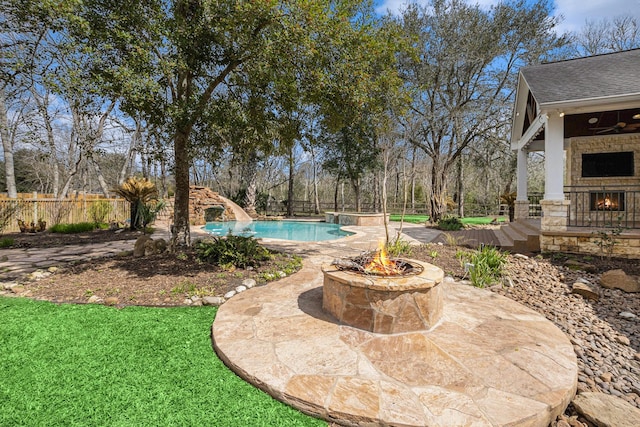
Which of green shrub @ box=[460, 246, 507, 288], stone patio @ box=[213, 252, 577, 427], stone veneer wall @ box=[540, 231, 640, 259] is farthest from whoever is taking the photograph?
stone veneer wall @ box=[540, 231, 640, 259]

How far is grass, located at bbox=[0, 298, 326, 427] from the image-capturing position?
1959 mm

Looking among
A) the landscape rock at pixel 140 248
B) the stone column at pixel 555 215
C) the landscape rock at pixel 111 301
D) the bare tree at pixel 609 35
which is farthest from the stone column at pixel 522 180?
the bare tree at pixel 609 35

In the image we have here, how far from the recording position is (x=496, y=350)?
2654 millimetres

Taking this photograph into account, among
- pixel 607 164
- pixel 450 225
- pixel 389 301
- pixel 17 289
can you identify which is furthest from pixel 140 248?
pixel 607 164

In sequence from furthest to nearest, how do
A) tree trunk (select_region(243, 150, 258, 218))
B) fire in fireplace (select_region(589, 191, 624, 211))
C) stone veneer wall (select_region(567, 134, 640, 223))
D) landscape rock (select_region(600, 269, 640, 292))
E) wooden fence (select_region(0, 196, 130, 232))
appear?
tree trunk (select_region(243, 150, 258, 218))
wooden fence (select_region(0, 196, 130, 232))
fire in fireplace (select_region(589, 191, 624, 211))
stone veneer wall (select_region(567, 134, 640, 223))
landscape rock (select_region(600, 269, 640, 292))

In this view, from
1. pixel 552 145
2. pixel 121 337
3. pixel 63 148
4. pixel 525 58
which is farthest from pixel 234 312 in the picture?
pixel 63 148

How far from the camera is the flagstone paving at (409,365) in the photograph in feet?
6.36

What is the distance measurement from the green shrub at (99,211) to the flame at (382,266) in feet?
42.6

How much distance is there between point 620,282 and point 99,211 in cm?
1627

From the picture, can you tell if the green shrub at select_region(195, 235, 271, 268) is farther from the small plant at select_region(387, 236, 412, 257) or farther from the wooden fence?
the wooden fence

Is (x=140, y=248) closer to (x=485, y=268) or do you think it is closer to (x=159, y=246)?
(x=159, y=246)

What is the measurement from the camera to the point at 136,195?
423 inches

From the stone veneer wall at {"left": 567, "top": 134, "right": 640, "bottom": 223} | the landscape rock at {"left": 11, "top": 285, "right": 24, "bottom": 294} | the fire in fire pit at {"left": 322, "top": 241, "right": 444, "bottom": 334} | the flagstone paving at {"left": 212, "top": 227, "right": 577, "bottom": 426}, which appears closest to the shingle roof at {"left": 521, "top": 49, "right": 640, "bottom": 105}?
the stone veneer wall at {"left": 567, "top": 134, "right": 640, "bottom": 223}

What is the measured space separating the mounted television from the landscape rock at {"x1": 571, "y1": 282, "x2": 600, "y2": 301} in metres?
6.47
